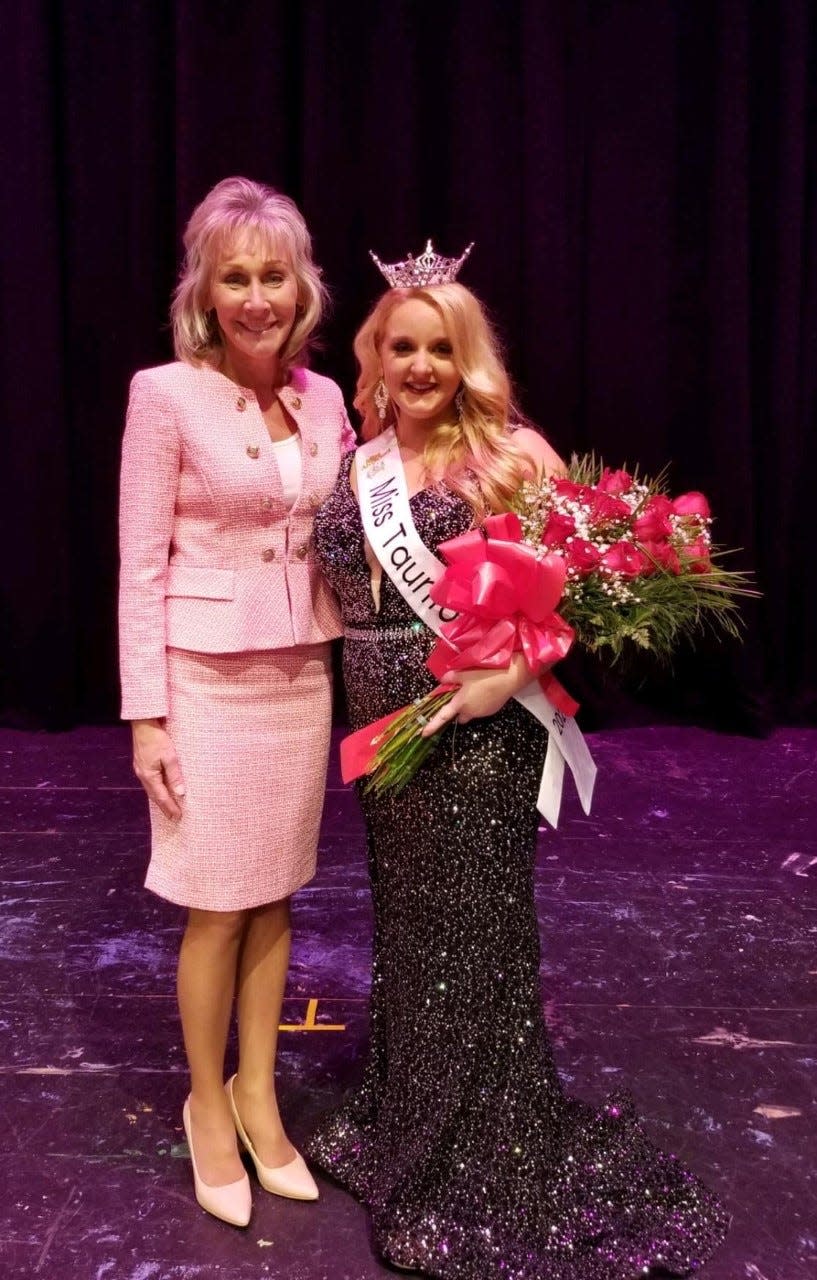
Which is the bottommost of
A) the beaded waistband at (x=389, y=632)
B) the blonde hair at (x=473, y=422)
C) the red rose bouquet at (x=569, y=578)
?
the beaded waistband at (x=389, y=632)

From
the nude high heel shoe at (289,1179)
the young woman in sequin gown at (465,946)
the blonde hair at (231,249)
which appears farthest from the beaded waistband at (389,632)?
the nude high heel shoe at (289,1179)

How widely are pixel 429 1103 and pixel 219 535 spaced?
0.90m

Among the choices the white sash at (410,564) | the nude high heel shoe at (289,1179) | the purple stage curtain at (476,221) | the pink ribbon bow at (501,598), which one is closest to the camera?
the pink ribbon bow at (501,598)

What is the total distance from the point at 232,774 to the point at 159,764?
108 mm

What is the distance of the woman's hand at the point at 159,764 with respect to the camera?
170 centimetres

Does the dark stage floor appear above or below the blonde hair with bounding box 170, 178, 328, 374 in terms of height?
below

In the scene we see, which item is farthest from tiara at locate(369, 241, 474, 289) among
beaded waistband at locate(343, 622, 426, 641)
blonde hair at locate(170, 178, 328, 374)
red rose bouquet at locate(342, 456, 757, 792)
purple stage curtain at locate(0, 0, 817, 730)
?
purple stage curtain at locate(0, 0, 817, 730)

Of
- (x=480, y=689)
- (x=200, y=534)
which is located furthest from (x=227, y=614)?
(x=480, y=689)

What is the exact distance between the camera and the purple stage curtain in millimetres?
3818

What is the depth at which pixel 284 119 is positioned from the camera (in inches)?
151

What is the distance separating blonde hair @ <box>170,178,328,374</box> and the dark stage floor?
128 centimetres

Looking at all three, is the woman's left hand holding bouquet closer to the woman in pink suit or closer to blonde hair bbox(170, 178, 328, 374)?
the woman in pink suit

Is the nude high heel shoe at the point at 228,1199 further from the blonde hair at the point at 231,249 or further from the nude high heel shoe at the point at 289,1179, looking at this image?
the blonde hair at the point at 231,249

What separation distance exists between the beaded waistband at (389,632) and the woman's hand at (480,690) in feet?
0.35
